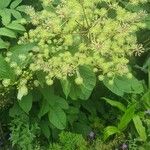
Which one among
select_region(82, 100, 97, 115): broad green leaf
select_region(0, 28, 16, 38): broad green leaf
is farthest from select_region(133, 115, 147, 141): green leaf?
select_region(0, 28, 16, 38): broad green leaf

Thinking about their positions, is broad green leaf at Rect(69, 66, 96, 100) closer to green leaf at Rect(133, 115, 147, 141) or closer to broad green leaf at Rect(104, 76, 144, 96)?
broad green leaf at Rect(104, 76, 144, 96)

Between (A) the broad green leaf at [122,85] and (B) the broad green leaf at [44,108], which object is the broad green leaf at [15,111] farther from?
(A) the broad green leaf at [122,85]

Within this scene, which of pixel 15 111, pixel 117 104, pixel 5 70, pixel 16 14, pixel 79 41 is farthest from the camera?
pixel 117 104

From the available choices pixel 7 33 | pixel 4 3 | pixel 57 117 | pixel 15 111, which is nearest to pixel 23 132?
pixel 15 111

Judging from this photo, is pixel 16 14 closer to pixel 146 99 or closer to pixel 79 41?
pixel 79 41

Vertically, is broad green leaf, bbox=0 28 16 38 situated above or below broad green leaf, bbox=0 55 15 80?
above

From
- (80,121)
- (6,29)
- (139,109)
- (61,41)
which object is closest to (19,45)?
(6,29)

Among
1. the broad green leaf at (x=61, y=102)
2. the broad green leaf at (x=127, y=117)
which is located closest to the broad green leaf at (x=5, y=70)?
the broad green leaf at (x=61, y=102)
